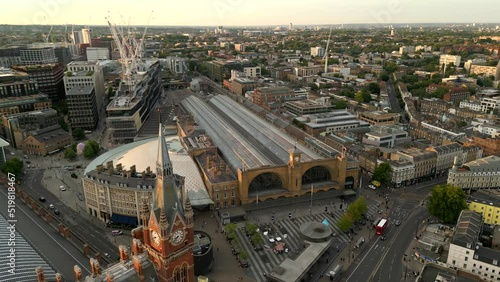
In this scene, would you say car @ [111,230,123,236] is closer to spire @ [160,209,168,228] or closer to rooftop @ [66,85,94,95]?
spire @ [160,209,168,228]

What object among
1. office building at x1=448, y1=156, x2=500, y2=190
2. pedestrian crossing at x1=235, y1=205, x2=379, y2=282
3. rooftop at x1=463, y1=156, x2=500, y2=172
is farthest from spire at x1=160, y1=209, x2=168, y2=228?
rooftop at x1=463, y1=156, x2=500, y2=172

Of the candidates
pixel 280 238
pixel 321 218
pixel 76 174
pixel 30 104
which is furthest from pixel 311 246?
pixel 30 104

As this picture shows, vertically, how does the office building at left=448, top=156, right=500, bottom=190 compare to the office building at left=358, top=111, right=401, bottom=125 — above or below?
below

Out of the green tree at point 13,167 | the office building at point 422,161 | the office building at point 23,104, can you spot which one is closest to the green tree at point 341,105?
the office building at point 422,161

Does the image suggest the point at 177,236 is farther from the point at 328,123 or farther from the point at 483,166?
the point at 328,123

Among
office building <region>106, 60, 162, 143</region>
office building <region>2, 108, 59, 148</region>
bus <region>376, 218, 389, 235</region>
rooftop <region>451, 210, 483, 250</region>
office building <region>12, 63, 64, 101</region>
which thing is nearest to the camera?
rooftop <region>451, 210, 483, 250</region>
